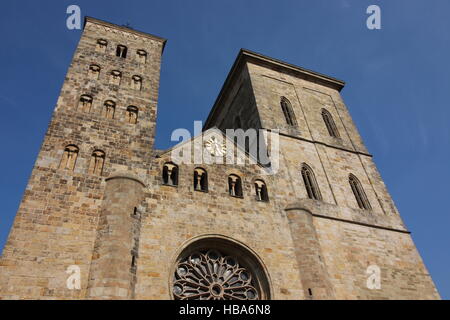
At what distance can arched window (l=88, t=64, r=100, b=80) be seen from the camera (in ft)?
52.5

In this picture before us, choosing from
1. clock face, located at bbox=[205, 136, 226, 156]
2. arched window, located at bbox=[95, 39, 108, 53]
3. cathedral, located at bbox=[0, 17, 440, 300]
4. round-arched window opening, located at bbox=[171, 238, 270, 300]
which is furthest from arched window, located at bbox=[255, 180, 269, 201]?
arched window, located at bbox=[95, 39, 108, 53]

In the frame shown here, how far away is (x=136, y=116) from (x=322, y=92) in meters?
13.7

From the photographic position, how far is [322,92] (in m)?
24.2

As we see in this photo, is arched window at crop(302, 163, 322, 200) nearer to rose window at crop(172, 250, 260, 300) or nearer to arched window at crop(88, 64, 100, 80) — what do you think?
rose window at crop(172, 250, 260, 300)

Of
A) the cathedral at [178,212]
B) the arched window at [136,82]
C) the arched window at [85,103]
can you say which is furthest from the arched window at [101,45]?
the arched window at [85,103]

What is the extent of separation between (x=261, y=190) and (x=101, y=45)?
1067 centimetres

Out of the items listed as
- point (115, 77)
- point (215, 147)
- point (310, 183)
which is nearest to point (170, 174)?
point (215, 147)

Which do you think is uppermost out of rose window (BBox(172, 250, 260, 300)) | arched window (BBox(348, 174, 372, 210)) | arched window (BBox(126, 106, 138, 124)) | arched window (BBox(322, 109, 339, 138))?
arched window (BBox(322, 109, 339, 138))

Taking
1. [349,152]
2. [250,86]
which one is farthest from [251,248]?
[250,86]

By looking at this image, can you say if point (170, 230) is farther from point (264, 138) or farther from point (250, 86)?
point (250, 86)

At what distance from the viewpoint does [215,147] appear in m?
15.5

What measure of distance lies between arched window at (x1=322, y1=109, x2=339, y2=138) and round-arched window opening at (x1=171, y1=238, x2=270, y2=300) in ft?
37.4
